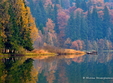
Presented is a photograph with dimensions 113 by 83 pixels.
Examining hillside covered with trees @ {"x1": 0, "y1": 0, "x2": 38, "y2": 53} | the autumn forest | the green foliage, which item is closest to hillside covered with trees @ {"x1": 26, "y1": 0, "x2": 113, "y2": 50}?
the autumn forest

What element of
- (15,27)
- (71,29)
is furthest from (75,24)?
(15,27)

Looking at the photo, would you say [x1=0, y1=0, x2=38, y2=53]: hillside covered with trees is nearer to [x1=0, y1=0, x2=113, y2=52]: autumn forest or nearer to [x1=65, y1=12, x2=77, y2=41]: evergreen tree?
[x1=0, y1=0, x2=113, y2=52]: autumn forest

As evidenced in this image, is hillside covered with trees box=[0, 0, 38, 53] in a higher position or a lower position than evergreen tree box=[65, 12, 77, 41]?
lower

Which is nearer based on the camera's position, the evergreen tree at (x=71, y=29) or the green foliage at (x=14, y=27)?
the green foliage at (x=14, y=27)

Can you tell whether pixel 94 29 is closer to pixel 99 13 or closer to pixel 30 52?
pixel 99 13

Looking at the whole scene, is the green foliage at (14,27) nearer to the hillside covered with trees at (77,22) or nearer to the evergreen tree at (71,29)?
the hillside covered with trees at (77,22)

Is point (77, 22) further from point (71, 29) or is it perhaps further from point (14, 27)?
point (14, 27)

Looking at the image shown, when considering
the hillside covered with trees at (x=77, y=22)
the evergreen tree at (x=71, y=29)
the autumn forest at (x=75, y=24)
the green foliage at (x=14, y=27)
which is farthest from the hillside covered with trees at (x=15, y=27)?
the evergreen tree at (x=71, y=29)

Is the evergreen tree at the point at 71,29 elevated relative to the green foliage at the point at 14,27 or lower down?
elevated

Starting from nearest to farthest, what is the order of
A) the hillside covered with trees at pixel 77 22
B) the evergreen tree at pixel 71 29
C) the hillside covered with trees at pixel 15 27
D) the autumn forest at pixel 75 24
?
1. the hillside covered with trees at pixel 15 27
2. the autumn forest at pixel 75 24
3. the hillside covered with trees at pixel 77 22
4. the evergreen tree at pixel 71 29

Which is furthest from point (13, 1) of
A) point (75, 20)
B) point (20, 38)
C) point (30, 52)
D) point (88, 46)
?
point (75, 20)

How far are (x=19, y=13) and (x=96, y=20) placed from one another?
85849mm

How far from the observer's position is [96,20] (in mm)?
133375

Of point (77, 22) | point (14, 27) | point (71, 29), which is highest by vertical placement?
point (77, 22)
